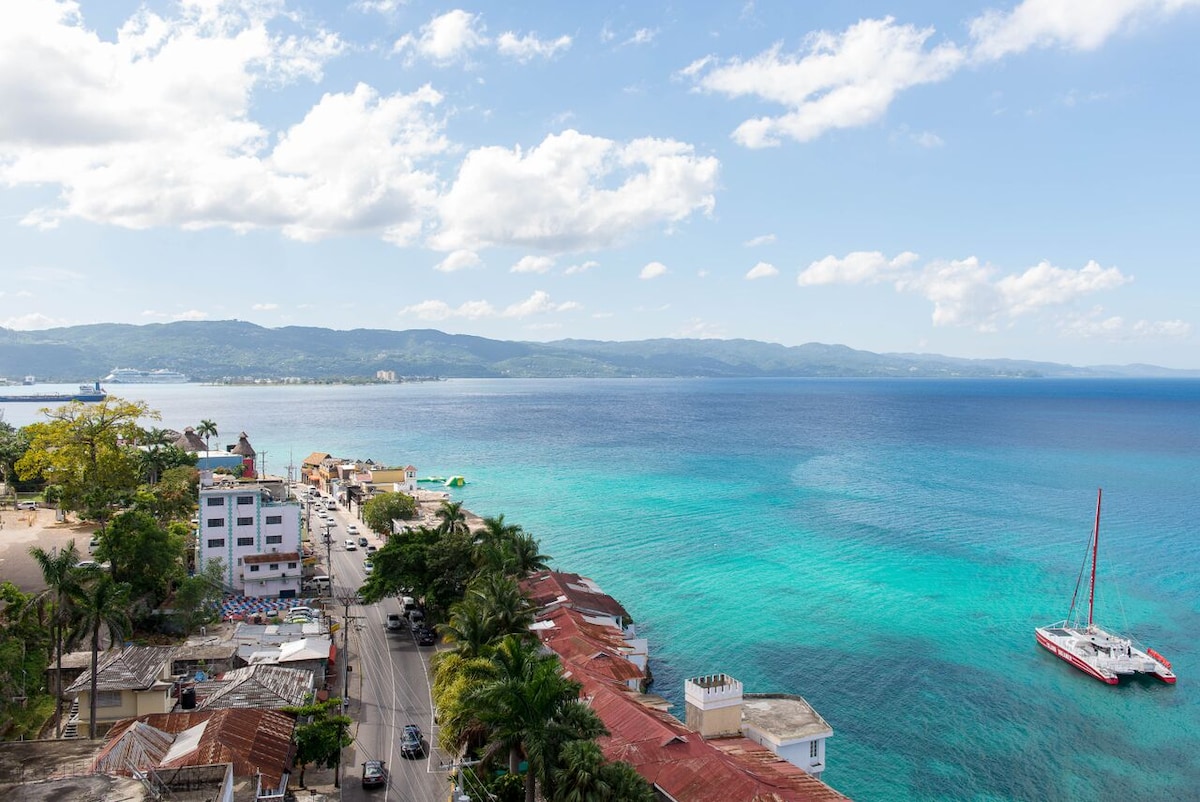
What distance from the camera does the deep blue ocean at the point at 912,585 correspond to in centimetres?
3709

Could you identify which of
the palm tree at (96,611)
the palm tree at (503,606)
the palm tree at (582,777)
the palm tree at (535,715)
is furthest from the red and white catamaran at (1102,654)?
the palm tree at (96,611)

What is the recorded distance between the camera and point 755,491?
344 feet

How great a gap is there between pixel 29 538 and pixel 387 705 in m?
41.4

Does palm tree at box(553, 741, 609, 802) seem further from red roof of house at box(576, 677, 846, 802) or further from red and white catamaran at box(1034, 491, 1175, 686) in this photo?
red and white catamaran at box(1034, 491, 1175, 686)

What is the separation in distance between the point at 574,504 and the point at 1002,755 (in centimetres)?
6466

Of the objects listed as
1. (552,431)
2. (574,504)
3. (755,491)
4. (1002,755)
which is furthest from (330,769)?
(552,431)

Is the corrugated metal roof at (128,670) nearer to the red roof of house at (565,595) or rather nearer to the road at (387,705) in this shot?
the road at (387,705)

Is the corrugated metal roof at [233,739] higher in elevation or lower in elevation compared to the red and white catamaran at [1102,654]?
higher

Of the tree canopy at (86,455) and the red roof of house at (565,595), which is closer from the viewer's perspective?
the red roof of house at (565,595)

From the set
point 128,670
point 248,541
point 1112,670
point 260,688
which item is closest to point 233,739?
point 260,688

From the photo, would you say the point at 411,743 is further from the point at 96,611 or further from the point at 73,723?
the point at 73,723

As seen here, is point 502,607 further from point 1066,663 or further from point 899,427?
point 899,427

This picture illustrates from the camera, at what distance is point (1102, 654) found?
45969mm

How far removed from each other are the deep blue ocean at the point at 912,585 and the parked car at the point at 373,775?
680 inches
